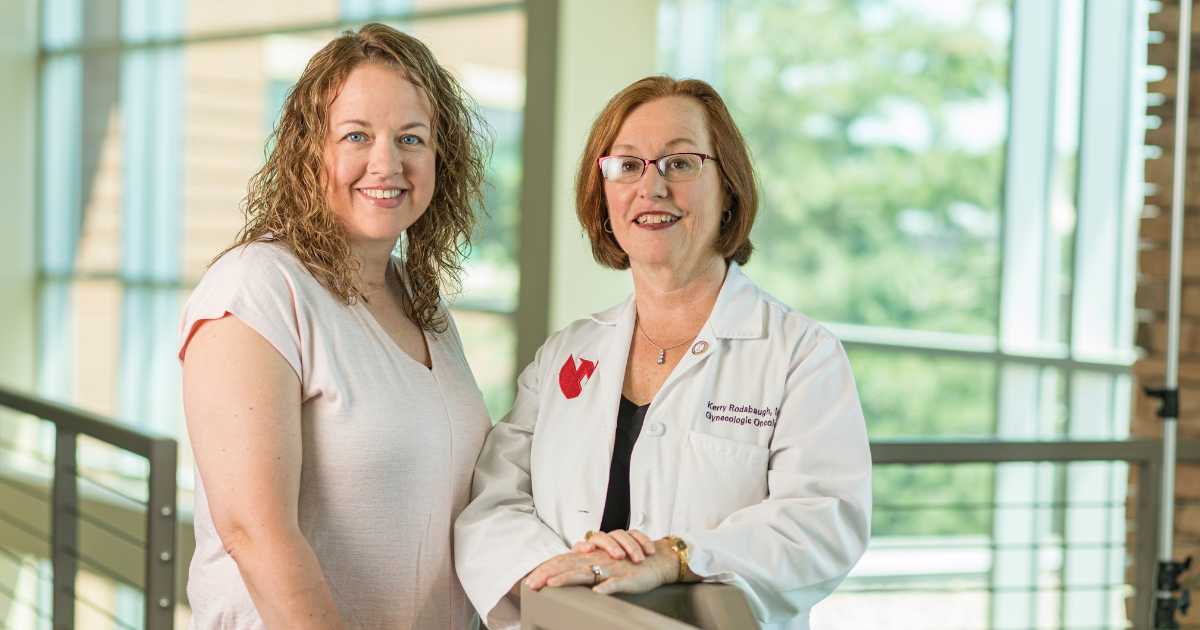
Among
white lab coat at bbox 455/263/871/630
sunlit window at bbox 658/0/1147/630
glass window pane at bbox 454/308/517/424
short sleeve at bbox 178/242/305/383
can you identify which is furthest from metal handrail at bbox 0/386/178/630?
glass window pane at bbox 454/308/517/424

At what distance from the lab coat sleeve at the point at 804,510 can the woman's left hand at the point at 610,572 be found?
1.6 inches

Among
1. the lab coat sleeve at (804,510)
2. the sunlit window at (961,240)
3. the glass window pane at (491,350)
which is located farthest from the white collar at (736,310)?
the glass window pane at (491,350)

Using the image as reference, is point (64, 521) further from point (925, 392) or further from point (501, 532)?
point (925, 392)

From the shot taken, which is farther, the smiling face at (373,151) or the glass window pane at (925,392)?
the glass window pane at (925,392)

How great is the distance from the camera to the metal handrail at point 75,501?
2148 millimetres

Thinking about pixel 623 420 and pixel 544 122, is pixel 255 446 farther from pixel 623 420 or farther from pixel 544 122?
pixel 544 122

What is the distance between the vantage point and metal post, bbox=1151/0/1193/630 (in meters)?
2.27

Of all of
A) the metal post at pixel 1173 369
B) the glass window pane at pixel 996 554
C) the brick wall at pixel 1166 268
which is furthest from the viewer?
the glass window pane at pixel 996 554

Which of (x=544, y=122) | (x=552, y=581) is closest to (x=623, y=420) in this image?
(x=552, y=581)

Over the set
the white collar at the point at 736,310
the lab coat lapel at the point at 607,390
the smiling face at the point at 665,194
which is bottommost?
the lab coat lapel at the point at 607,390

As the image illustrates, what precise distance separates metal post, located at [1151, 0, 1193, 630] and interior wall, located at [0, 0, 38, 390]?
8.88 m

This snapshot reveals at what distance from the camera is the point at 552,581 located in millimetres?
1374

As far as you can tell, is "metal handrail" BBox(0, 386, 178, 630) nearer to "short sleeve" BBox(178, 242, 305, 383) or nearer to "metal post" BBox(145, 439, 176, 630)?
"metal post" BBox(145, 439, 176, 630)

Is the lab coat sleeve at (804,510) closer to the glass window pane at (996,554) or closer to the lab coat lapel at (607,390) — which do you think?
the lab coat lapel at (607,390)
